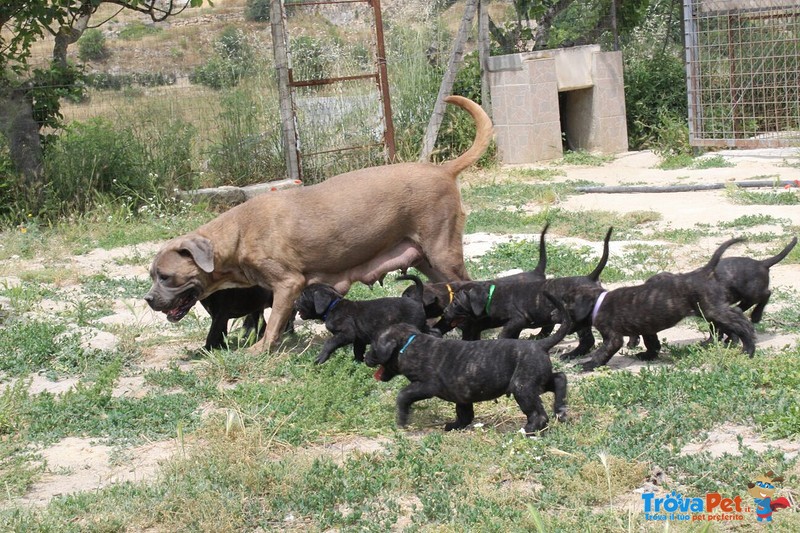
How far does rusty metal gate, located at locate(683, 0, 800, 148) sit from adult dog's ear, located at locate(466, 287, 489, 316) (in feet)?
35.0

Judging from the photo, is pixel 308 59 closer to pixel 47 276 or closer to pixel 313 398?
pixel 47 276

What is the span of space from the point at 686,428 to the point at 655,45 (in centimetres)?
1625

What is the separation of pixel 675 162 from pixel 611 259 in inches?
275

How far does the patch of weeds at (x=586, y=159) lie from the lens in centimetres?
1688

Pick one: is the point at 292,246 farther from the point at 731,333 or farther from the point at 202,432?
the point at 731,333

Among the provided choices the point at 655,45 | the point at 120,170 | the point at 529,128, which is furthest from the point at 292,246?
the point at 655,45

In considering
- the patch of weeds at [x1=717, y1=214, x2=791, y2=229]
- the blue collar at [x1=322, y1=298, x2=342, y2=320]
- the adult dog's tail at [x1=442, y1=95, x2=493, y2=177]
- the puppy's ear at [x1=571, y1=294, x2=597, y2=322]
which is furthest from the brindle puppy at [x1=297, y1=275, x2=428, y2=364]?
the patch of weeds at [x1=717, y1=214, x2=791, y2=229]

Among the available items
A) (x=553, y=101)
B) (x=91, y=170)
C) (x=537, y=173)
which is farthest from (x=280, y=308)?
(x=553, y=101)

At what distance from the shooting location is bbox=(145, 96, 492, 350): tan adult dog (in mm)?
7598

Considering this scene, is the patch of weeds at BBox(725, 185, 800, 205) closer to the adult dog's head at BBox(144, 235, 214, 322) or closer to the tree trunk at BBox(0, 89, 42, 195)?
the adult dog's head at BBox(144, 235, 214, 322)

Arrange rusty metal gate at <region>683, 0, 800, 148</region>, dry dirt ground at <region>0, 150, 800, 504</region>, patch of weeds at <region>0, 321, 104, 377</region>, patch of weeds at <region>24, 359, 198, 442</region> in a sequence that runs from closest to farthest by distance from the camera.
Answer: dry dirt ground at <region>0, 150, 800, 504</region> → patch of weeds at <region>24, 359, 198, 442</region> → patch of weeds at <region>0, 321, 104, 377</region> → rusty metal gate at <region>683, 0, 800, 148</region>

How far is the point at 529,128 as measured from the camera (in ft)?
56.1

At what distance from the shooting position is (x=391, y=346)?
19.8 ft

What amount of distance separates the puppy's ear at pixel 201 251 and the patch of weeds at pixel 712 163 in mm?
10144
